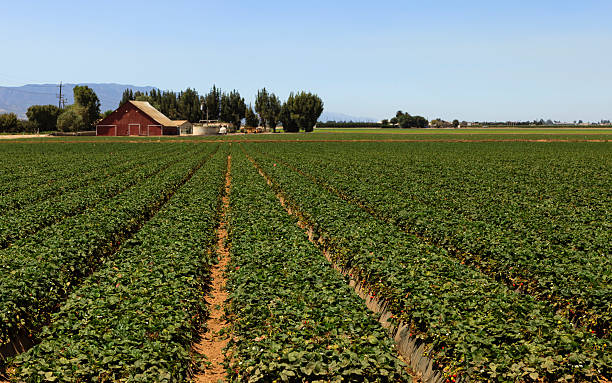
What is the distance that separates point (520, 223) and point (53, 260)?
15459mm

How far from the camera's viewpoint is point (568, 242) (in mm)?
13992

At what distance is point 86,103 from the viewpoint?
132500mm

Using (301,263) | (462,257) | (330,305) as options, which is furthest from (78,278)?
(462,257)

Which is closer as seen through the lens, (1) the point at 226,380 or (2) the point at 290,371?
(2) the point at 290,371

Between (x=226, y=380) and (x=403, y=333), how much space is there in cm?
371

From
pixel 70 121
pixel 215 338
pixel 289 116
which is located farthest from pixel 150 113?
pixel 215 338

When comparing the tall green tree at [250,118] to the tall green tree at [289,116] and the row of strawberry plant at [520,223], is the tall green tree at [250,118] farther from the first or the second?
the row of strawberry plant at [520,223]

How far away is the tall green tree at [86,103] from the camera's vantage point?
129000mm

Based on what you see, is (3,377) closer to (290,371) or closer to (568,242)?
(290,371)

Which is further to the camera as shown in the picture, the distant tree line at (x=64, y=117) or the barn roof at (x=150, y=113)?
the distant tree line at (x=64, y=117)

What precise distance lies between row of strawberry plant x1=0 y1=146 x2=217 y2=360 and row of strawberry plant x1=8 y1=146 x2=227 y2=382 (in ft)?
2.14

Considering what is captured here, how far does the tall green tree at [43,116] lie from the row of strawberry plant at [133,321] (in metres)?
146

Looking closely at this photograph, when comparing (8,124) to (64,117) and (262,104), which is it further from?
(262,104)

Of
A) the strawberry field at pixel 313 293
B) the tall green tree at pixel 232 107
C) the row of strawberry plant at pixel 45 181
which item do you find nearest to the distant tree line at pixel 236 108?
the tall green tree at pixel 232 107
